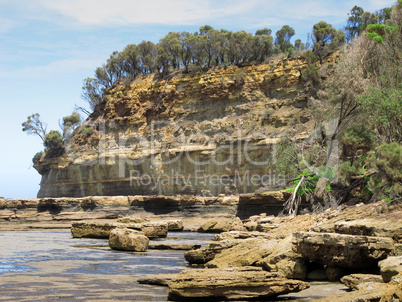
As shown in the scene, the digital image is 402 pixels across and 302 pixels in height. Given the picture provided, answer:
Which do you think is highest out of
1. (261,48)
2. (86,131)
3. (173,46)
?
(173,46)

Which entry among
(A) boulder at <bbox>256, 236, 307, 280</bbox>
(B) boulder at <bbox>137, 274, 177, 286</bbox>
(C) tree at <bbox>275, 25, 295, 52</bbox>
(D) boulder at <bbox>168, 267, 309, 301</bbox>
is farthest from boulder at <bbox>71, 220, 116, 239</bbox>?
(C) tree at <bbox>275, 25, 295, 52</bbox>

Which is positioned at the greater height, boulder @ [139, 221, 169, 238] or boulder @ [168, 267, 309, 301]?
boulder @ [168, 267, 309, 301]

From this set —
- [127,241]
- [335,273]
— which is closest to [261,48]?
[127,241]

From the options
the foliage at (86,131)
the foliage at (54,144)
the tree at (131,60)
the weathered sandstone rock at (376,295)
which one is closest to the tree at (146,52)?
the tree at (131,60)

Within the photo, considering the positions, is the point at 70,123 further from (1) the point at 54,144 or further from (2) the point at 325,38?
(2) the point at 325,38

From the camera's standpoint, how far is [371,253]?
984cm

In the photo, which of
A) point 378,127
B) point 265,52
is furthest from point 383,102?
point 265,52

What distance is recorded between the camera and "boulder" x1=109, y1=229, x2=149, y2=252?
17703 mm

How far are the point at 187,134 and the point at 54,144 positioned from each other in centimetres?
1986

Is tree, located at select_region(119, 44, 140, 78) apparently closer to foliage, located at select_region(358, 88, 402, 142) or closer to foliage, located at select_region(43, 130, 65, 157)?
foliage, located at select_region(43, 130, 65, 157)

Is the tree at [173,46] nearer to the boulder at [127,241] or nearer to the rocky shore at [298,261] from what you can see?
the rocky shore at [298,261]

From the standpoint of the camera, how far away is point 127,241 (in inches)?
702

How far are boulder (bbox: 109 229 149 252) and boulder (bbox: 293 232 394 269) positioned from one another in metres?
8.31

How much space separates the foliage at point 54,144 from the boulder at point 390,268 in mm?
55721
